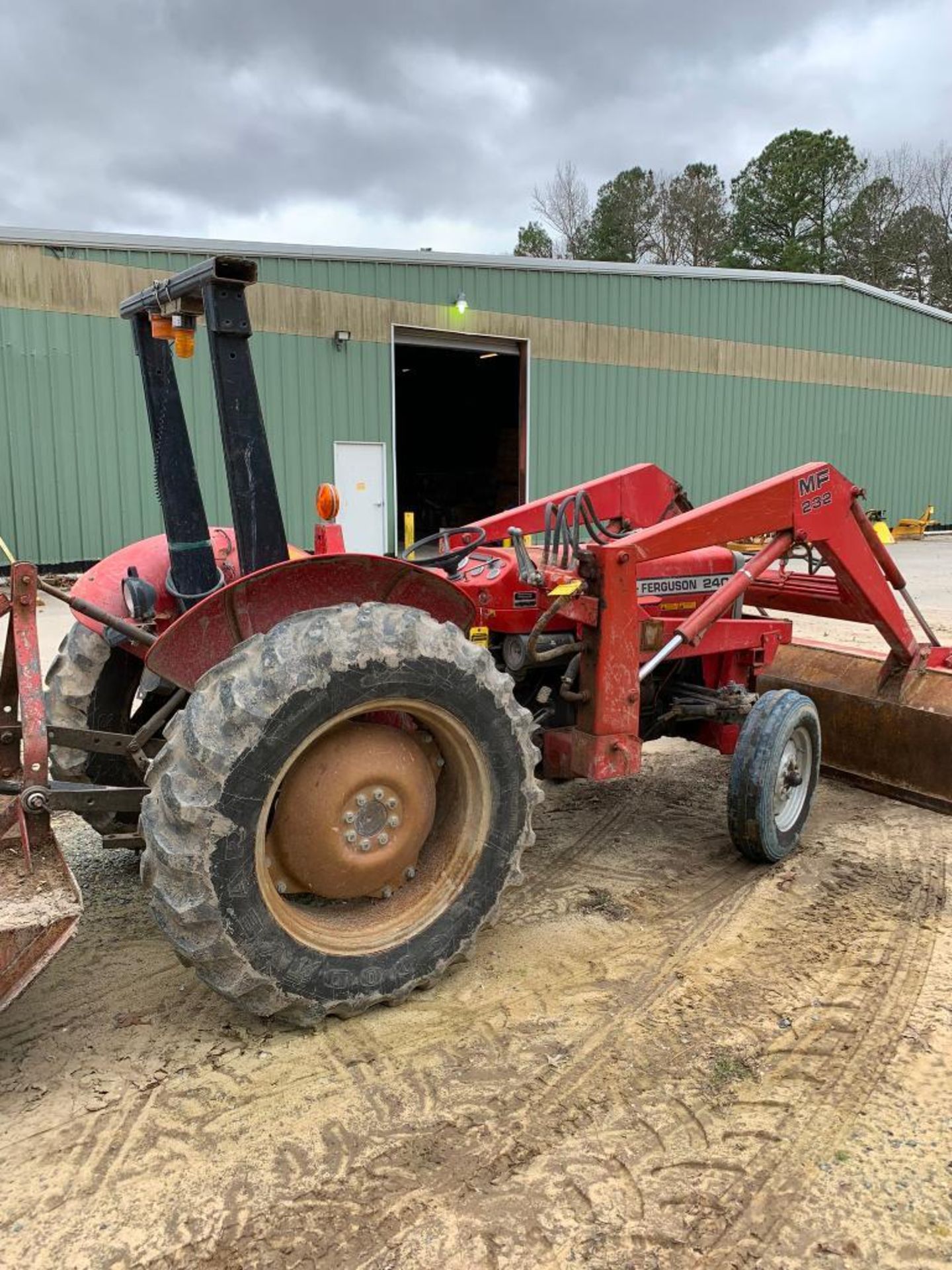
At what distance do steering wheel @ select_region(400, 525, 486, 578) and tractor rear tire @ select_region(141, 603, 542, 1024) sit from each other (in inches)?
53.9

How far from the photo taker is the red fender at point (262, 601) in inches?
103

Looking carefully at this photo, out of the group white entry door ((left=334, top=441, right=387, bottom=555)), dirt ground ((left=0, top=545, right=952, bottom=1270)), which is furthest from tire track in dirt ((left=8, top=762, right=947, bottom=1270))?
white entry door ((left=334, top=441, right=387, bottom=555))

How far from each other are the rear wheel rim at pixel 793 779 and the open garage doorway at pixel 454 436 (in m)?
15.4

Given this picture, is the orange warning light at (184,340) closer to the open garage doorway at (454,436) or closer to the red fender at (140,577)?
the red fender at (140,577)

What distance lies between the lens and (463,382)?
2238cm

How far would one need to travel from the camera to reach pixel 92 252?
39.9 feet

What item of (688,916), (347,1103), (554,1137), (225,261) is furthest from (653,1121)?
(225,261)

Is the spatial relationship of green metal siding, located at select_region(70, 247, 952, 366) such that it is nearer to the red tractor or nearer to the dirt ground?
the red tractor

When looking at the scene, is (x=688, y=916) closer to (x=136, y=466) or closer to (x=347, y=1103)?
(x=347, y=1103)

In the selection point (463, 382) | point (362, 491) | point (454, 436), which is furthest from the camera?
point (454, 436)

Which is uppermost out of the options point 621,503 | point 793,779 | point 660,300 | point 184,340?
point 660,300

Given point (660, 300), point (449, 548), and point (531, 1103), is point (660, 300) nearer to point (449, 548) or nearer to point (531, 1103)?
point (449, 548)

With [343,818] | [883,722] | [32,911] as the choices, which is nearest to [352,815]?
[343,818]

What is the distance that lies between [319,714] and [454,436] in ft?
70.8
